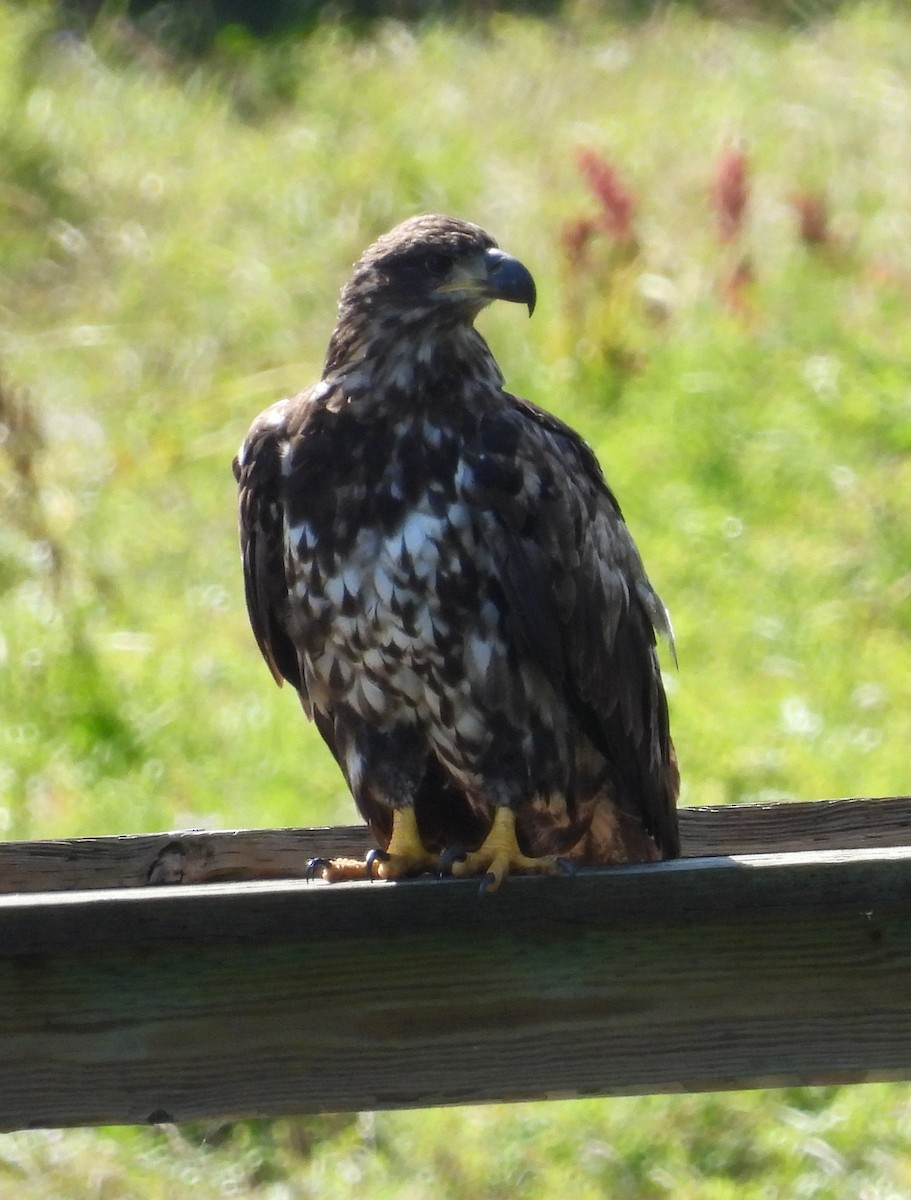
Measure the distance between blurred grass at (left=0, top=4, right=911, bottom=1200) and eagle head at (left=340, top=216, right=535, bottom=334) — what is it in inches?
77.3

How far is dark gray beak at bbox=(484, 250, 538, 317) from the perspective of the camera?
10.7 feet

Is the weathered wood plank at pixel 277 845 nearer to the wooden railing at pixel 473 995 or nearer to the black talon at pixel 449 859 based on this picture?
the black talon at pixel 449 859

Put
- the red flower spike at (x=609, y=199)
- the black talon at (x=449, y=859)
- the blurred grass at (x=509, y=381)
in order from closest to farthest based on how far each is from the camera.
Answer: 1. the black talon at (x=449, y=859)
2. the blurred grass at (x=509, y=381)
3. the red flower spike at (x=609, y=199)

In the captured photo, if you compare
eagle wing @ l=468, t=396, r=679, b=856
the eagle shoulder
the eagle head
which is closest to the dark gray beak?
the eagle head

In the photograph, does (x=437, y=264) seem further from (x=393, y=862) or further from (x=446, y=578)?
(x=393, y=862)

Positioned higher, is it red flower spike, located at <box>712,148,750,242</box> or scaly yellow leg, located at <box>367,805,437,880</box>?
red flower spike, located at <box>712,148,750,242</box>

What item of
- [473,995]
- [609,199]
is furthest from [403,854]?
[609,199]

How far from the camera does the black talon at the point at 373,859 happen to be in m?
3.19

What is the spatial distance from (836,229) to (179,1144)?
559cm

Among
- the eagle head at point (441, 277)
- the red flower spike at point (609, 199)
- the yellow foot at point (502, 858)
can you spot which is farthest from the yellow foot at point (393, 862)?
the red flower spike at point (609, 199)

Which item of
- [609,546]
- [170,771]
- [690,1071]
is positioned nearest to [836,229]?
[170,771]

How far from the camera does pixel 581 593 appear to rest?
3283 millimetres

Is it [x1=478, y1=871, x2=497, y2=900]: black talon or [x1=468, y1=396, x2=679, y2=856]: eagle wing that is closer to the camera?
[x1=478, y1=871, x2=497, y2=900]: black talon

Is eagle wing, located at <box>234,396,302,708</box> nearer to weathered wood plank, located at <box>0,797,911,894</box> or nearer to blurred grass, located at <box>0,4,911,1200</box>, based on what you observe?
weathered wood plank, located at <box>0,797,911,894</box>
